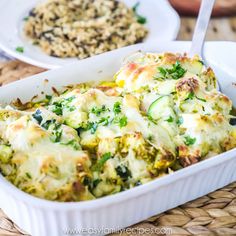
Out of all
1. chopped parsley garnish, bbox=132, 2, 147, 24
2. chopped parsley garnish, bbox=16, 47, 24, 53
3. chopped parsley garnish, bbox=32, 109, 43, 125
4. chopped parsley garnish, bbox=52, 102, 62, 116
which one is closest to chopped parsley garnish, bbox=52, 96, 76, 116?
chopped parsley garnish, bbox=52, 102, 62, 116

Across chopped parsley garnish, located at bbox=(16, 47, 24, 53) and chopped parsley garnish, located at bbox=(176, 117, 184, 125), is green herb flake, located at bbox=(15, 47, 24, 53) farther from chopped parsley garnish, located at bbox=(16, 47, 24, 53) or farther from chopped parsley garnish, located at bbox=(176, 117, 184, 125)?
chopped parsley garnish, located at bbox=(176, 117, 184, 125)

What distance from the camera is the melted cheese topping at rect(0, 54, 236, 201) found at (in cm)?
190

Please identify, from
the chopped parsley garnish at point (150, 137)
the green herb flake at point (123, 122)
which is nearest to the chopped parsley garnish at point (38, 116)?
the green herb flake at point (123, 122)

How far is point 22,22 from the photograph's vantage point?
11.9 feet

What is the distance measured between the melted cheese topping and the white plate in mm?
880

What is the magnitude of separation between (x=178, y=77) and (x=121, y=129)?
19.2 inches

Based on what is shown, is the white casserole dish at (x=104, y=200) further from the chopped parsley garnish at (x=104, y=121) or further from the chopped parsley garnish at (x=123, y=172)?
the chopped parsley garnish at (x=104, y=121)

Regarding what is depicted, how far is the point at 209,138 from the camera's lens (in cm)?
208

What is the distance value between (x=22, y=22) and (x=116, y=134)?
1843mm

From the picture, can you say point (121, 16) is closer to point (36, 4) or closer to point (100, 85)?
point (36, 4)

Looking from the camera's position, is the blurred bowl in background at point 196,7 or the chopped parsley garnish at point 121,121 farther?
the blurred bowl in background at point 196,7

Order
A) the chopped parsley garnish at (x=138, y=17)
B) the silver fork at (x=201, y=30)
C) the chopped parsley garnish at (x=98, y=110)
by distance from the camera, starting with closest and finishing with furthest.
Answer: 1. the chopped parsley garnish at (x=98, y=110)
2. the silver fork at (x=201, y=30)
3. the chopped parsley garnish at (x=138, y=17)

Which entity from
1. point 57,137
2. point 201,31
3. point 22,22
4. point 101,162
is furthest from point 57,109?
point 22,22

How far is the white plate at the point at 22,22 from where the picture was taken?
327cm
